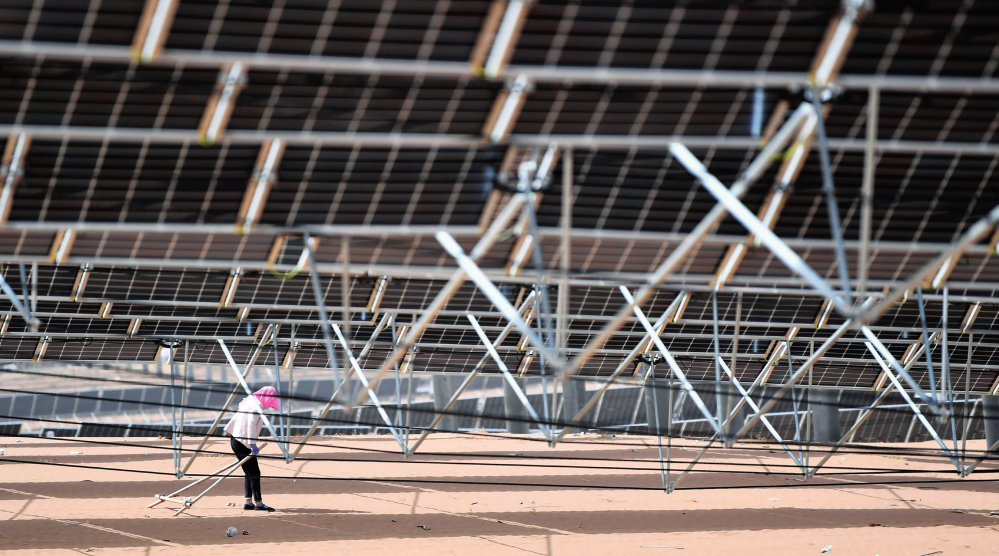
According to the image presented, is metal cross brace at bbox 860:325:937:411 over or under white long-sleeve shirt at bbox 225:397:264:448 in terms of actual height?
→ over

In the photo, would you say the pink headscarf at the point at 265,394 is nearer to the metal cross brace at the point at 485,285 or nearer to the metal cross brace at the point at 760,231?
the metal cross brace at the point at 485,285

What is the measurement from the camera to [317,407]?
38406mm

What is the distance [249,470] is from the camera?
57.7 ft

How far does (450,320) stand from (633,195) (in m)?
10.6

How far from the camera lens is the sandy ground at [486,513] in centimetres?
1638

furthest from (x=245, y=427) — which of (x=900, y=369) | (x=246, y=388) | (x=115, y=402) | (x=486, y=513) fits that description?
(x=115, y=402)

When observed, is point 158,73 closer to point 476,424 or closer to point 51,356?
point 51,356

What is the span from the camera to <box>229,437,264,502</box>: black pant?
17297 mm

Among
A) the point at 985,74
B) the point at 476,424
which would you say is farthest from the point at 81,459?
the point at 985,74

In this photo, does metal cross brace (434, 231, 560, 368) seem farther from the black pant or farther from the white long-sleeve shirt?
the black pant

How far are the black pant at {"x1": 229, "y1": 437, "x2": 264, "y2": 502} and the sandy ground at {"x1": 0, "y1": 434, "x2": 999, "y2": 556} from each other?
1.47 ft

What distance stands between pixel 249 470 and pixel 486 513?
16.8ft

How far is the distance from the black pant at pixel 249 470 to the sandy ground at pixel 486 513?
1.47 feet

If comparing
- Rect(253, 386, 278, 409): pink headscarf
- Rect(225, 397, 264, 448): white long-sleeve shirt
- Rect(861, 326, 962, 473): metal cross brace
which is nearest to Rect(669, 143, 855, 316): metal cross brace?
Rect(861, 326, 962, 473): metal cross brace
